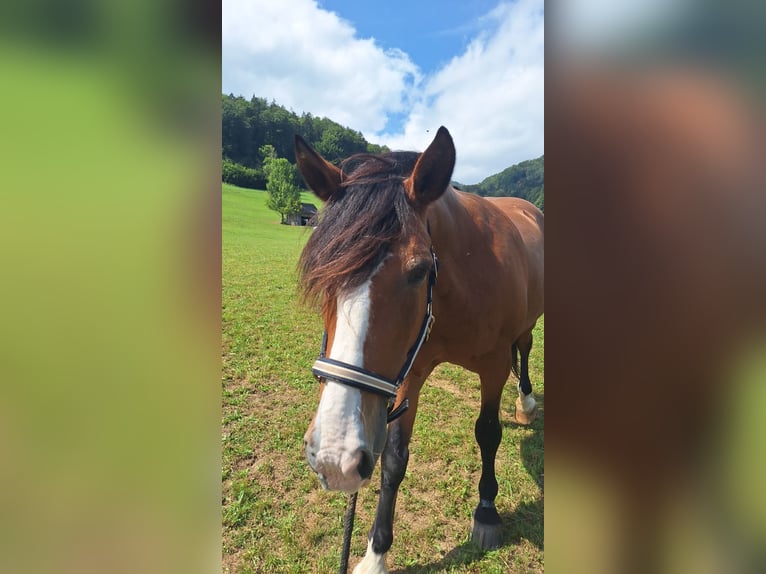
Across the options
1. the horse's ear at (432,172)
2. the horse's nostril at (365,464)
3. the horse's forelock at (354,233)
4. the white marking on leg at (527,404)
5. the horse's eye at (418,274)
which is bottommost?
the white marking on leg at (527,404)

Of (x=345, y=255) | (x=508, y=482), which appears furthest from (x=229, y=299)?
(x=345, y=255)

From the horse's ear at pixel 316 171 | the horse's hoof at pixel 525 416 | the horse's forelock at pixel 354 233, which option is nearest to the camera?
the horse's forelock at pixel 354 233

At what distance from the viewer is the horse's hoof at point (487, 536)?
2653 mm

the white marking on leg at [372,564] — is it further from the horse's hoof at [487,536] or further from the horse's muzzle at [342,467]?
the horse's muzzle at [342,467]

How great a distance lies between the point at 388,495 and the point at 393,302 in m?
1.74

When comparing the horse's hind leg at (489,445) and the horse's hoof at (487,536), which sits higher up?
the horse's hind leg at (489,445)

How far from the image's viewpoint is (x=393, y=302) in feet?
5.01

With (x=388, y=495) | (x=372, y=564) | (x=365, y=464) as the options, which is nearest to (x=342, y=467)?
(x=365, y=464)

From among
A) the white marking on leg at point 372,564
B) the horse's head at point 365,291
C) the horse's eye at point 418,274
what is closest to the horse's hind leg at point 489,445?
the white marking on leg at point 372,564

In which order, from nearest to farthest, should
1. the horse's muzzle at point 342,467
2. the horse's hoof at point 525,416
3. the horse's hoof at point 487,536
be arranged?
the horse's muzzle at point 342,467, the horse's hoof at point 487,536, the horse's hoof at point 525,416

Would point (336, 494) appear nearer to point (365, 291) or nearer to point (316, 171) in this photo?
point (365, 291)
